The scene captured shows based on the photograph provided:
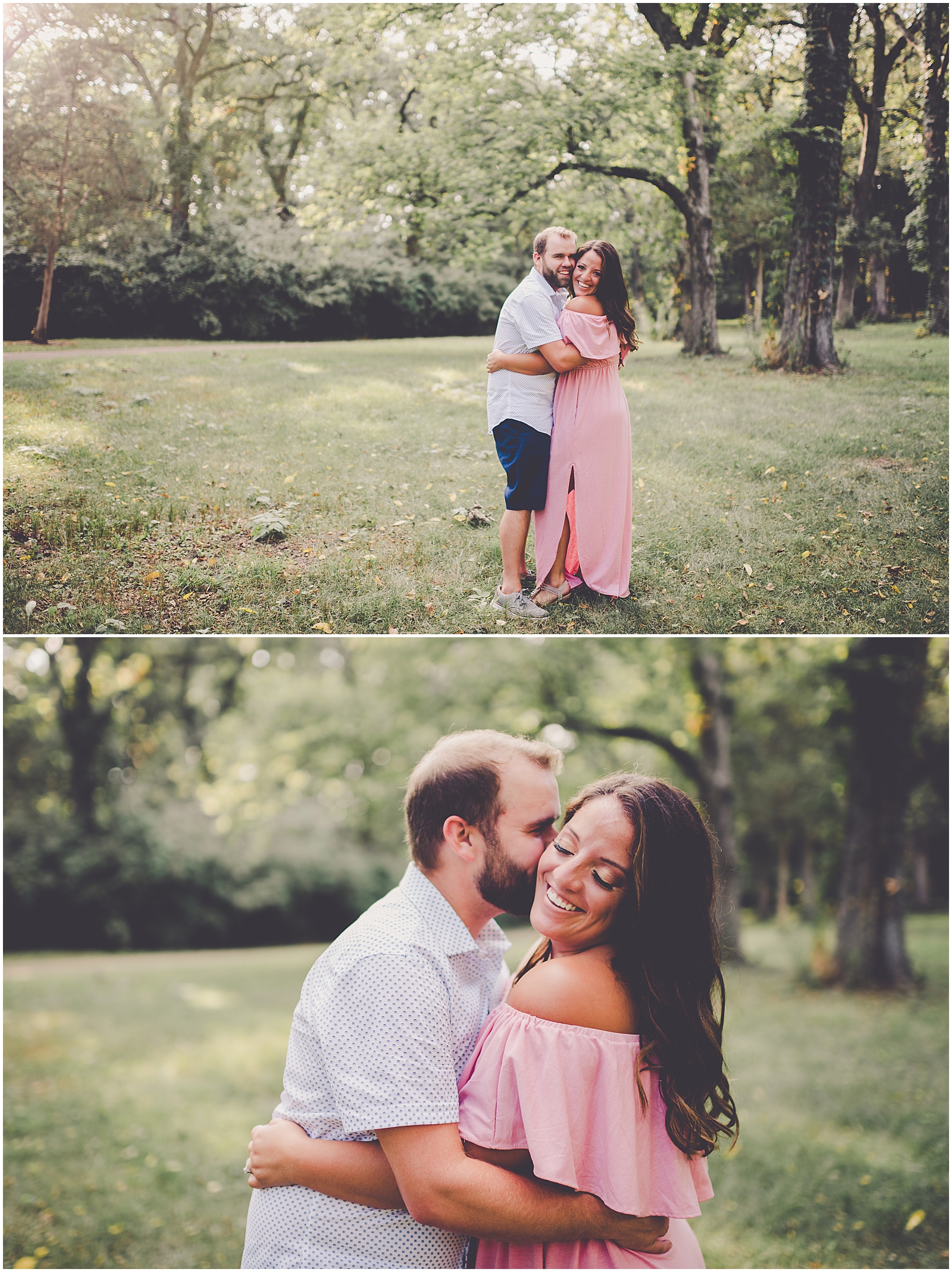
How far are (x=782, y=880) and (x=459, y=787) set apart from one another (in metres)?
26.6

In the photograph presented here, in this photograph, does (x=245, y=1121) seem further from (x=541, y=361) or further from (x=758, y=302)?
(x=758, y=302)

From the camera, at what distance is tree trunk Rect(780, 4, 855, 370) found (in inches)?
491

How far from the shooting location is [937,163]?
1450 cm

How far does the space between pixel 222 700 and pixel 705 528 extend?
15.2m

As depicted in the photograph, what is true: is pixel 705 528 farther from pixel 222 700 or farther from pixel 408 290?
pixel 222 700

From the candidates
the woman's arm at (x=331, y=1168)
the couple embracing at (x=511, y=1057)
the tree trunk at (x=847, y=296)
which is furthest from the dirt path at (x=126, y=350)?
the woman's arm at (x=331, y=1168)

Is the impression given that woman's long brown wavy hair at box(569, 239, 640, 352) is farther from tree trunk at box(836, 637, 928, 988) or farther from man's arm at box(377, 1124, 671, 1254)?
tree trunk at box(836, 637, 928, 988)

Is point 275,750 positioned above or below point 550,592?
below

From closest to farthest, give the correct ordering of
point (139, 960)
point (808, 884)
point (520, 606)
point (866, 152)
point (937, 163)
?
point (520, 606) < point (139, 960) < point (937, 163) < point (866, 152) < point (808, 884)

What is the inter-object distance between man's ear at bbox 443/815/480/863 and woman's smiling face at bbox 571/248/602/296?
3.98 meters

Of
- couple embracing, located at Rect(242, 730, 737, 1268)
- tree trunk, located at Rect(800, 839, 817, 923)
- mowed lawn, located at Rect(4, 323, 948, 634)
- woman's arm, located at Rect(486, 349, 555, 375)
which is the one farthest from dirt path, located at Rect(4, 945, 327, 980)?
tree trunk, located at Rect(800, 839, 817, 923)

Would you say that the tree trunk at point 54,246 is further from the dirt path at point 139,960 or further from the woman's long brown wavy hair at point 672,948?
the woman's long brown wavy hair at point 672,948

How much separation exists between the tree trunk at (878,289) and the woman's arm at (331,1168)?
19.5 m

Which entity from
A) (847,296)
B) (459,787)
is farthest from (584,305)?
(847,296)
